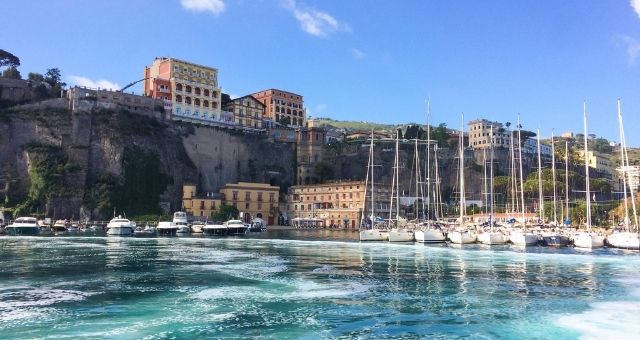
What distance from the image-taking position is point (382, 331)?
17.3m

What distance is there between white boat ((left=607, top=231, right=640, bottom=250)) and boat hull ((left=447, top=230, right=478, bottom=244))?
12.9 m

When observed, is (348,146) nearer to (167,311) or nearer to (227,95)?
(227,95)

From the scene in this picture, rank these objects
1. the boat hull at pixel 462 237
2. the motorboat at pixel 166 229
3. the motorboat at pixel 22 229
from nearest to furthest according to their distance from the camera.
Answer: the boat hull at pixel 462 237, the motorboat at pixel 22 229, the motorboat at pixel 166 229

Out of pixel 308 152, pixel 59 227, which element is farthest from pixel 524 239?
pixel 308 152

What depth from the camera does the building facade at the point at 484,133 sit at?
157 meters

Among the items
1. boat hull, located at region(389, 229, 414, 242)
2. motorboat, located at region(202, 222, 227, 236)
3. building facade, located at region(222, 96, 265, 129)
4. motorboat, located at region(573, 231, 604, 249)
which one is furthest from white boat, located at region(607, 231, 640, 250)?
building facade, located at region(222, 96, 265, 129)

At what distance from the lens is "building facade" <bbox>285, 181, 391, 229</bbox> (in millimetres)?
103375

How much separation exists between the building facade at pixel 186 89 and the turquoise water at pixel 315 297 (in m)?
72.8

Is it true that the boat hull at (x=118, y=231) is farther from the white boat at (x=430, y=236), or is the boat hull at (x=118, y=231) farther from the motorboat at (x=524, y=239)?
the motorboat at (x=524, y=239)

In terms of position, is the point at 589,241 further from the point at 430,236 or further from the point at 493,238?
the point at 430,236

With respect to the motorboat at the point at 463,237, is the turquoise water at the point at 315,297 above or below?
below

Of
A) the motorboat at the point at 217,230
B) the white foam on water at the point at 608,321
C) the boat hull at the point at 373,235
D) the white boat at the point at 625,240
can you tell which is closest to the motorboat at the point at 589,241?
the white boat at the point at 625,240

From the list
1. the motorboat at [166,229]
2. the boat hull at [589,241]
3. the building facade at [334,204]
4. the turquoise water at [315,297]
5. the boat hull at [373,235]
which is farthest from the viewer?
the building facade at [334,204]

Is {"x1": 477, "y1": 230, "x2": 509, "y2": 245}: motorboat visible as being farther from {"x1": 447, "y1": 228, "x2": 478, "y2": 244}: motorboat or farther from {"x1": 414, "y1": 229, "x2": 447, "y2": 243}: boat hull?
{"x1": 414, "y1": 229, "x2": 447, "y2": 243}: boat hull
